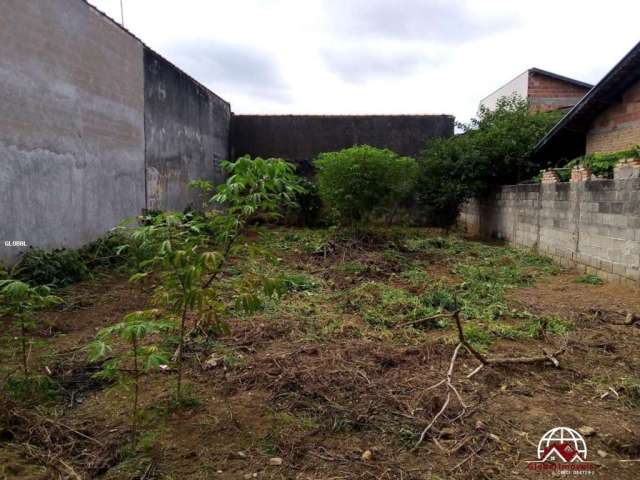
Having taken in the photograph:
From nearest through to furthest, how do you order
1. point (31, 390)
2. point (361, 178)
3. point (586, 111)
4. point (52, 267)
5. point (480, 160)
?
point (31, 390) → point (52, 267) → point (586, 111) → point (361, 178) → point (480, 160)

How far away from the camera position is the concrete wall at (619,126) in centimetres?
742

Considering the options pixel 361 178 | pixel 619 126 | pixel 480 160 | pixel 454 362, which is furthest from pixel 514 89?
pixel 454 362

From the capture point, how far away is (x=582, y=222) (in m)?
6.71

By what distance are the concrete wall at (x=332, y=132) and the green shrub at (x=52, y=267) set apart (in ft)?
26.3

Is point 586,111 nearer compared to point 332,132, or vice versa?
point 586,111

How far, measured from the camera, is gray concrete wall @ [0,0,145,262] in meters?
5.23

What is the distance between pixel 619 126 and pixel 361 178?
4.66 metres

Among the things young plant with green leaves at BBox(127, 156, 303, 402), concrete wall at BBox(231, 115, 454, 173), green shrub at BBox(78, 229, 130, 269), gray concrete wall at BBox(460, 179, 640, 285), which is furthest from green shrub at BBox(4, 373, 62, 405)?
concrete wall at BBox(231, 115, 454, 173)

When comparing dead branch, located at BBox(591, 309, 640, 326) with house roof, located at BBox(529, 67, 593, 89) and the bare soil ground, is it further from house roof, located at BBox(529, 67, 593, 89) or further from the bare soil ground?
house roof, located at BBox(529, 67, 593, 89)

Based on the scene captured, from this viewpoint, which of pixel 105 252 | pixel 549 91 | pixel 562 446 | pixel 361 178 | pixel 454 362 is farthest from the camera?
pixel 549 91

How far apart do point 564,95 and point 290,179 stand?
15.1 meters

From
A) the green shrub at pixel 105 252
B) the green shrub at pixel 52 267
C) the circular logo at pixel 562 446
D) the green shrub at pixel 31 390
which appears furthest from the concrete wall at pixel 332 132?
the circular logo at pixel 562 446

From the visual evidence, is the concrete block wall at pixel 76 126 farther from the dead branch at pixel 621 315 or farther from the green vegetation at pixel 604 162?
the green vegetation at pixel 604 162

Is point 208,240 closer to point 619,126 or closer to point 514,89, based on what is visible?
point 619,126
